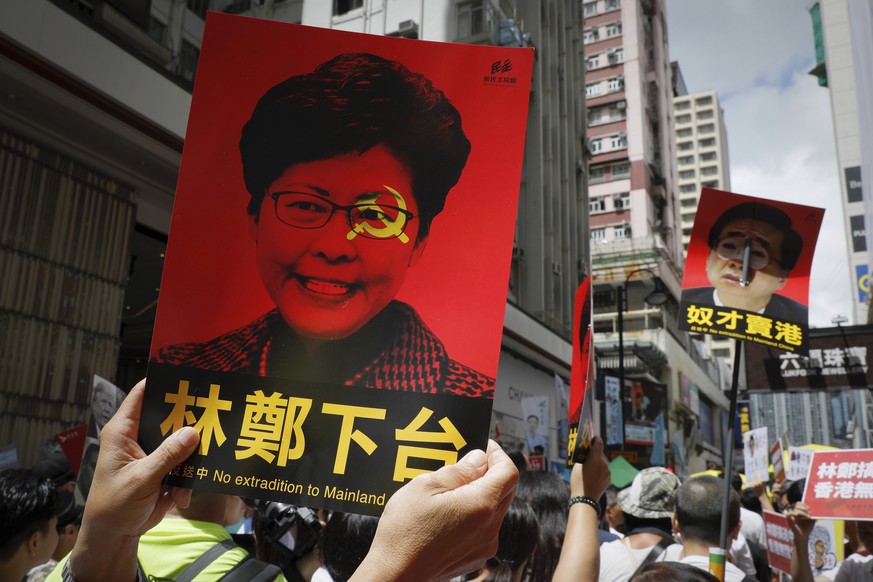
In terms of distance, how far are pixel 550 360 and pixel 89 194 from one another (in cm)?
1546

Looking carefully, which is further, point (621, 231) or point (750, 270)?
point (621, 231)

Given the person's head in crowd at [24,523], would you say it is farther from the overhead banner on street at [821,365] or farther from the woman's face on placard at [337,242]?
the overhead banner on street at [821,365]

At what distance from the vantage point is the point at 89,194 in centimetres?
883

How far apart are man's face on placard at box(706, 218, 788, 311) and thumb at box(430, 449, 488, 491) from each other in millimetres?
3513

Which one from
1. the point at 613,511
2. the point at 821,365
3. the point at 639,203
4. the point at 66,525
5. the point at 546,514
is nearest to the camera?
the point at 546,514

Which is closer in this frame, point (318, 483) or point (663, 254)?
point (318, 483)

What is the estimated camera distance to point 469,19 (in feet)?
61.7

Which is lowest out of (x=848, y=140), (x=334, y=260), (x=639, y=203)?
(x=334, y=260)

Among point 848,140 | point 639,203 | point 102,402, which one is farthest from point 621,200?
point 102,402

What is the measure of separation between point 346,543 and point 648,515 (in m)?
2.36

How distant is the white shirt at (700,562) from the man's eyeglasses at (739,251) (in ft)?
5.68

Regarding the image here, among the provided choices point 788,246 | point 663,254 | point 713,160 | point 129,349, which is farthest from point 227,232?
point 713,160

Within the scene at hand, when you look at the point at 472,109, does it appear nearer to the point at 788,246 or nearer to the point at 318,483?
the point at 318,483

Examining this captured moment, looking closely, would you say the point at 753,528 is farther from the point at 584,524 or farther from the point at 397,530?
the point at 397,530
